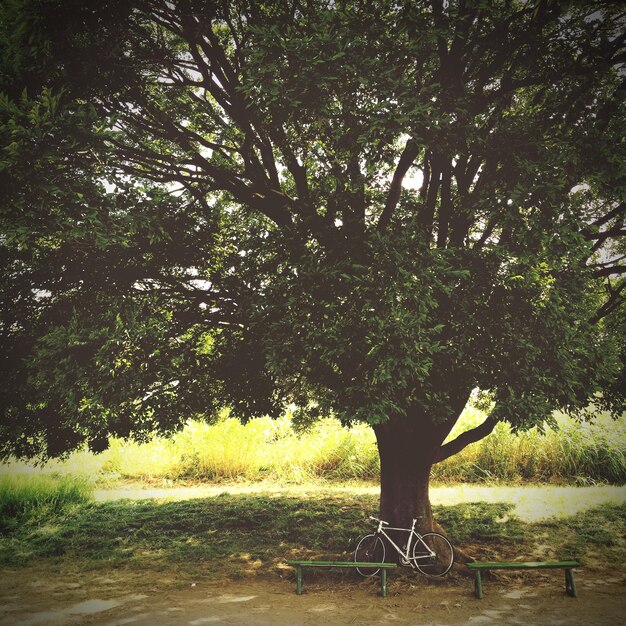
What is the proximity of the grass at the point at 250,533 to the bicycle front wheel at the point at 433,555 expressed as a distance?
1.34 m

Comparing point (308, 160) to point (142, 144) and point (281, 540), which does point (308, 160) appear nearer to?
point (142, 144)

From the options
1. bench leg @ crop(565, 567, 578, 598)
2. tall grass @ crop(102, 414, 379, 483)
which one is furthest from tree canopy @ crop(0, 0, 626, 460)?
tall grass @ crop(102, 414, 379, 483)

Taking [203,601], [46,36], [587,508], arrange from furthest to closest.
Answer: [587,508]
[203,601]
[46,36]

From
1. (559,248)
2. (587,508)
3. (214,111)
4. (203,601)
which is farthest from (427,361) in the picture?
(587,508)

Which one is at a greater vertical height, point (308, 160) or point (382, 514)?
point (308, 160)

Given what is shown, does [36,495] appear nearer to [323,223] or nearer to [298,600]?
[298,600]

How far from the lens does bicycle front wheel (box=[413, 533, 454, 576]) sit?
8.01 metres

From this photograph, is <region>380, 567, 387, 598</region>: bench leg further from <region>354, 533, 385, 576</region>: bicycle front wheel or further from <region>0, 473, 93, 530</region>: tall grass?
<region>0, 473, 93, 530</region>: tall grass

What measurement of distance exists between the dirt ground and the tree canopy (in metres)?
2.33

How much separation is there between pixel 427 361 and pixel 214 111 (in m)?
6.36

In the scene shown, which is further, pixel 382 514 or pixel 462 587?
pixel 382 514

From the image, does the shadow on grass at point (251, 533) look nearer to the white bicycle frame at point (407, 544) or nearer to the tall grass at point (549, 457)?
the white bicycle frame at point (407, 544)

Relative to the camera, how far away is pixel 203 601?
6.99m

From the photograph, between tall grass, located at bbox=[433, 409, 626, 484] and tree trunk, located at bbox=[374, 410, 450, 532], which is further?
tall grass, located at bbox=[433, 409, 626, 484]
